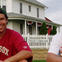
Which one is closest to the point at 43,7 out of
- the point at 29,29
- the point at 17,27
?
the point at 29,29

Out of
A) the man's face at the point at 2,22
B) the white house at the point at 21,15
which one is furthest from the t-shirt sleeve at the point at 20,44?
the white house at the point at 21,15

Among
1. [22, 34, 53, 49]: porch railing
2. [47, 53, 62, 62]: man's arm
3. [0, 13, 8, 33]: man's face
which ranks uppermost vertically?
[0, 13, 8, 33]: man's face

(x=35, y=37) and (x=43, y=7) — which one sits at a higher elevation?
(x=43, y=7)

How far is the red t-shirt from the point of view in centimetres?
288

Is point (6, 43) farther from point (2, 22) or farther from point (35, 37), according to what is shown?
point (35, 37)

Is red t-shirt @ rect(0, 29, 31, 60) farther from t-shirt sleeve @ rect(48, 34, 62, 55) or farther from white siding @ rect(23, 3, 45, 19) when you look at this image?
white siding @ rect(23, 3, 45, 19)

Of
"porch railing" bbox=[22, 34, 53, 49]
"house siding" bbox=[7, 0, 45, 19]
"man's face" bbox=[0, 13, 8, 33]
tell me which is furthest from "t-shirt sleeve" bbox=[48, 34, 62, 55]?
"house siding" bbox=[7, 0, 45, 19]

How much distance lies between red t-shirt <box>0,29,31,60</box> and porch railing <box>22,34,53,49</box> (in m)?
15.2

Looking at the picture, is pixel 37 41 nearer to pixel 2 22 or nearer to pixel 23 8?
pixel 23 8

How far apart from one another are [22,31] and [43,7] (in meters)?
8.45

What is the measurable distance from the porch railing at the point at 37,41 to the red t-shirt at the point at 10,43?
15.2 m

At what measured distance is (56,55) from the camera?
223 cm

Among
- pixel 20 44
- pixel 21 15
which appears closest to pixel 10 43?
pixel 20 44

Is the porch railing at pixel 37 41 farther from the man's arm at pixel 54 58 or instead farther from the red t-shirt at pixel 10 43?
the man's arm at pixel 54 58
